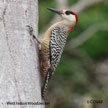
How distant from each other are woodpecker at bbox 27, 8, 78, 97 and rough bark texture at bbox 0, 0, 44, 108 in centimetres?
25

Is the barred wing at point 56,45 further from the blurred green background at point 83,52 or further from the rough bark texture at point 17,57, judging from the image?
the blurred green background at point 83,52

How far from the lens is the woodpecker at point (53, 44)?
12.3 ft

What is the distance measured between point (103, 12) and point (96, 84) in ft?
9.61

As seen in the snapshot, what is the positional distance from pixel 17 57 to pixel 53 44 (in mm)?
898

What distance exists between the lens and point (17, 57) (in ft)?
10.8

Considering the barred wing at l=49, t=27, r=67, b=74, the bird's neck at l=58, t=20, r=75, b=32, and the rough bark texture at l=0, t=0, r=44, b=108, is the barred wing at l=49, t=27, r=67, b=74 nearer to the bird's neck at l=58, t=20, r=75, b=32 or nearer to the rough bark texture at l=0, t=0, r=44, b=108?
the bird's neck at l=58, t=20, r=75, b=32

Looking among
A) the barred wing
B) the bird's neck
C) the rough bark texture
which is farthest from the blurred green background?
the rough bark texture

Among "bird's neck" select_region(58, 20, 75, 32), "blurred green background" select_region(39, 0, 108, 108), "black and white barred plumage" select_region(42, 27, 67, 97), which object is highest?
"bird's neck" select_region(58, 20, 75, 32)

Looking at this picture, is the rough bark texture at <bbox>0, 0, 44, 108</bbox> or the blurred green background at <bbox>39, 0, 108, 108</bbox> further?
the blurred green background at <bbox>39, 0, 108, 108</bbox>

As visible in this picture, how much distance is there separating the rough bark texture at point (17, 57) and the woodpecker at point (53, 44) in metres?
0.25

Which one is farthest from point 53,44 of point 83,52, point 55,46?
point 83,52

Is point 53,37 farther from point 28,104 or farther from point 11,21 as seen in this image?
point 28,104

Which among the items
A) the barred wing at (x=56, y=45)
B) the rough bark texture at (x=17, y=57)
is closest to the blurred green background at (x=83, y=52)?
the barred wing at (x=56, y=45)

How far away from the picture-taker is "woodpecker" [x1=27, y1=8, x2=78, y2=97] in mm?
3757
